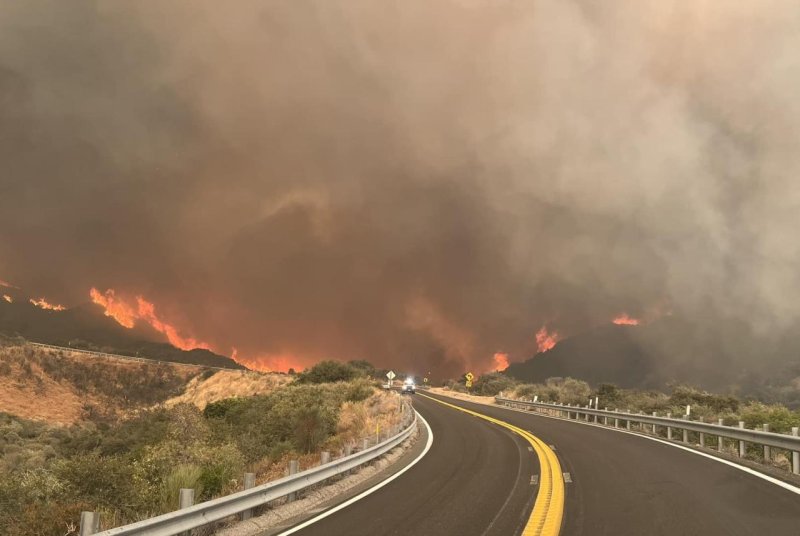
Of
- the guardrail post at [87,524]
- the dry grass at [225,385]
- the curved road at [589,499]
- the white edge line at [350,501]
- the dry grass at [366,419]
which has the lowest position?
the dry grass at [225,385]

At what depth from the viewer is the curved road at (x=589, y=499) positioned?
782 centimetres

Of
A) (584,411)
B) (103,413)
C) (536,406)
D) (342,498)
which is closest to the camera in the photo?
(342,498)

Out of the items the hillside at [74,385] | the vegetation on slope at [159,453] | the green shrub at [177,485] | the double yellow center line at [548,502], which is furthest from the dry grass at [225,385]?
the green shrub at [177,485]

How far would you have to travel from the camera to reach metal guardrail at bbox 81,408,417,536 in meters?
6.04

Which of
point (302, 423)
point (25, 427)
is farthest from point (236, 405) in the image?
point (302, 423)

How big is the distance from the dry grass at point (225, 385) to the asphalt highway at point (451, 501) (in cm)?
6076

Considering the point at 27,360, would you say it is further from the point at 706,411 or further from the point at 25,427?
the point at 706,411

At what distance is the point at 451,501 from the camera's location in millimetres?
9969

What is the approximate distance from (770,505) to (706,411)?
892 inches

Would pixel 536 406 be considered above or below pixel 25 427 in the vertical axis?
above

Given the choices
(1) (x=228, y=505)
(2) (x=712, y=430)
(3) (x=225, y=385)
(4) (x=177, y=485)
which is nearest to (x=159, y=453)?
(4) (x=177, y=485)

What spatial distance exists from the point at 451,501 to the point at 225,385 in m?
78.8

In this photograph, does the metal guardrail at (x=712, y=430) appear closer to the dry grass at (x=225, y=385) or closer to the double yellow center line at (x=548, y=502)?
the double yellow center line at (x=548, y=502)

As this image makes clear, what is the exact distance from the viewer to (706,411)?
1135 inches
